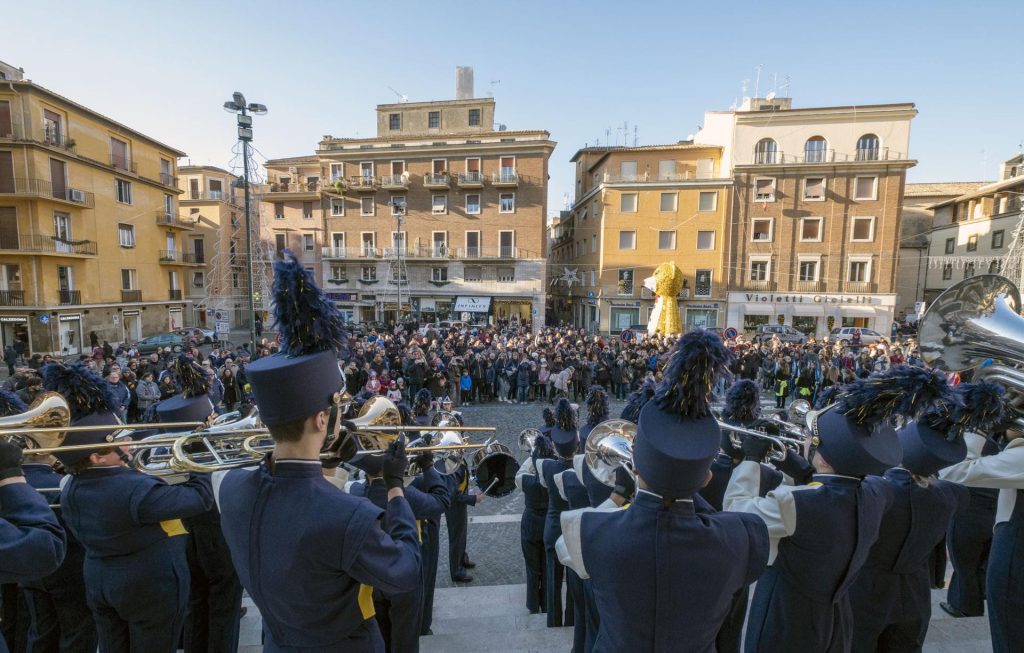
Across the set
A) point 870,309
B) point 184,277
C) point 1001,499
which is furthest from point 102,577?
point 184,277

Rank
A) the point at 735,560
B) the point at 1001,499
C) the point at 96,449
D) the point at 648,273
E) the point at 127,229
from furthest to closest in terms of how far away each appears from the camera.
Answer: the point at 648,273 < the point at 127,229 < the point at 1001,499 < the point at 96,449 < the point at 735,560

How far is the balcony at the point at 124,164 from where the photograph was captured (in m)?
27.3

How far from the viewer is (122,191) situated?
2802 centimetres

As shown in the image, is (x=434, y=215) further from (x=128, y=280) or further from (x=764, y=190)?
(x=764, y=190)

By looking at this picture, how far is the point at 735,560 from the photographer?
5.96ft

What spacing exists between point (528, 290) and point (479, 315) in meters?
3.82

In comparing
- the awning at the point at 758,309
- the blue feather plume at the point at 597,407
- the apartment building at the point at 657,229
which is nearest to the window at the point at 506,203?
the apartment building at the point at 657,229

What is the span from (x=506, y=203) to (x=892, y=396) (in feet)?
103

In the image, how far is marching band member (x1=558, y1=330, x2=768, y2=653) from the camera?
1759 millimetres

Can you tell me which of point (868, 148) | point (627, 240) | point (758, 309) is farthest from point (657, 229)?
point (868, 148)

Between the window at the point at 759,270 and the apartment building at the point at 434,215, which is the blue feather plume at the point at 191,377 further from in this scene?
the window at the point at 759,270

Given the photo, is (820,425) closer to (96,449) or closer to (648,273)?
(96,449)

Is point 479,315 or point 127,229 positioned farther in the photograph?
point 479,315

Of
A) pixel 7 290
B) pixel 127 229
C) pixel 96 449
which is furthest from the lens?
pixel 127 229
